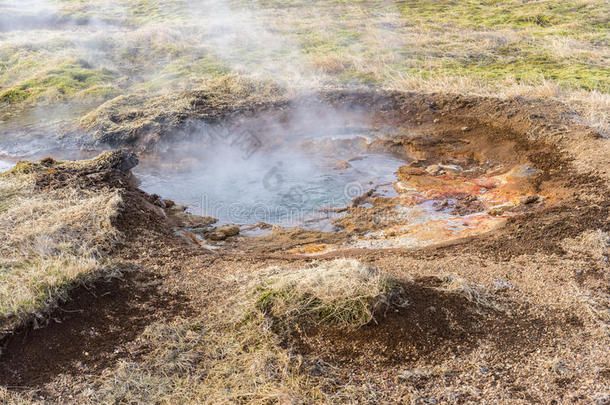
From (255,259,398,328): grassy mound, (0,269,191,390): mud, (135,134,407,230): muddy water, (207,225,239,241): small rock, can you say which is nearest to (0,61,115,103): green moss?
(135,134,407,230): muddy water

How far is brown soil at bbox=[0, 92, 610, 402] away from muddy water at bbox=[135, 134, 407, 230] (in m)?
0.69

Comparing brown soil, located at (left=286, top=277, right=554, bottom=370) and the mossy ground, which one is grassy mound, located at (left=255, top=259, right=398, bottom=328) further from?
the mossy ground

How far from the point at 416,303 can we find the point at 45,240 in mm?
3590

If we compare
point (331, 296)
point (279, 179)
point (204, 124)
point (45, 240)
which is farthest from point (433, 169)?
point (45, 240)

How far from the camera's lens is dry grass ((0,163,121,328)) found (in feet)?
12.1

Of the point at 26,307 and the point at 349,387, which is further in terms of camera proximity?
the point at 26,307

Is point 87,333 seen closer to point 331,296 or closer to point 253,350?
point 253,350

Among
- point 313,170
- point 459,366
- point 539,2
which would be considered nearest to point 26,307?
point 459,366

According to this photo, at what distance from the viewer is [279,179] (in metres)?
7.78

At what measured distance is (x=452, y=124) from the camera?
8852mm

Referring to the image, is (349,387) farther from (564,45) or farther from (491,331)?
(564,45)

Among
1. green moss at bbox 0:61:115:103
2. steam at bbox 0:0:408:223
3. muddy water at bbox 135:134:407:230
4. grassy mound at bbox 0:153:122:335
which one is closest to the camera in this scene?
grassy mound at bbox 0:153:122:335

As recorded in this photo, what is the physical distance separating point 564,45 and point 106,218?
12178 millimetres

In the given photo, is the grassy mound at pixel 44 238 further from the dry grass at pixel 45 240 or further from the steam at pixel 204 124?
the steam at pixel 204 124
